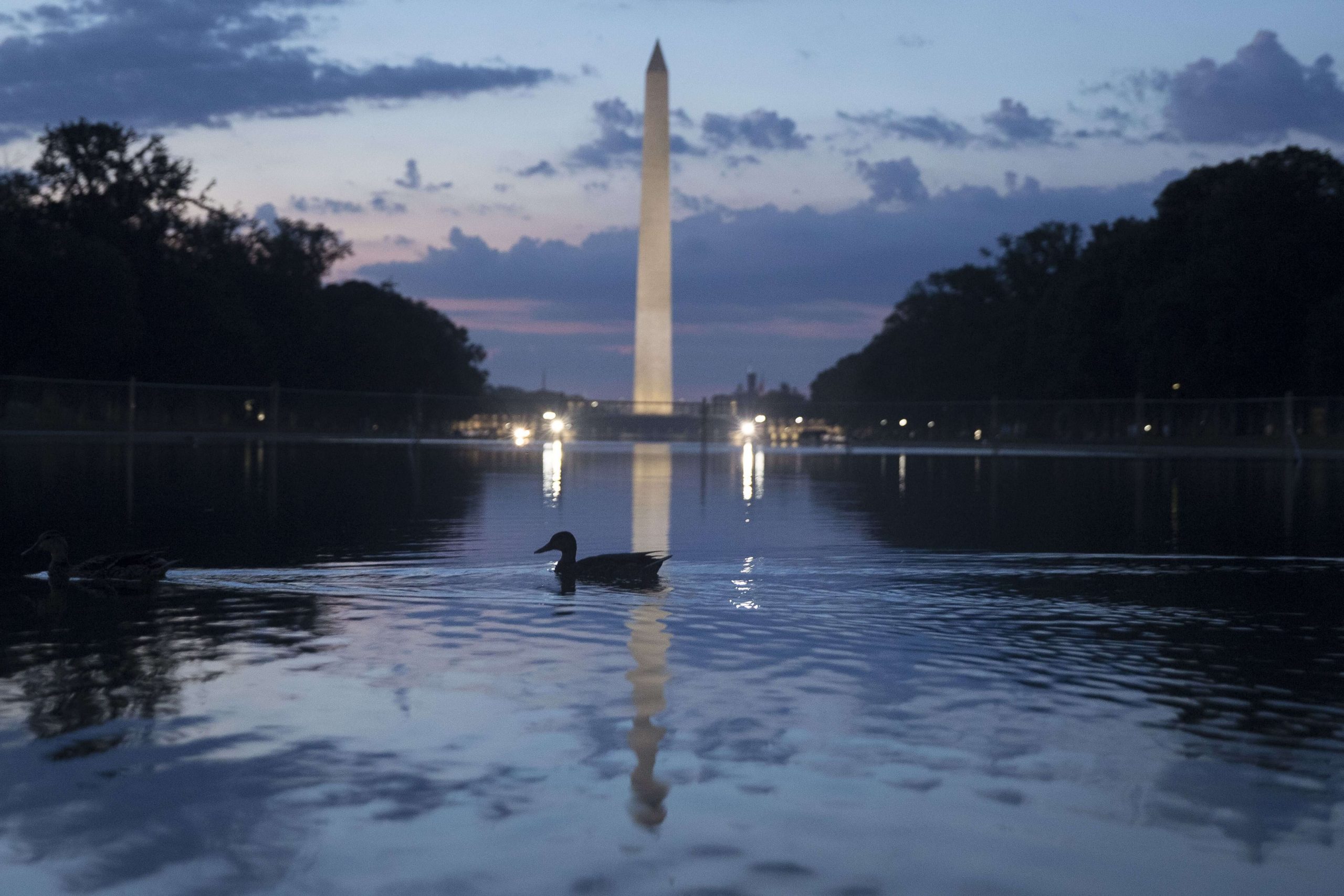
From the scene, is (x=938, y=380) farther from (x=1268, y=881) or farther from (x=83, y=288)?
(x=1268, y=881)

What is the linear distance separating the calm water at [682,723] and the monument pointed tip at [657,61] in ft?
210

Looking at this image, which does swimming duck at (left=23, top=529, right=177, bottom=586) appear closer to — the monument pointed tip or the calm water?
the calm water

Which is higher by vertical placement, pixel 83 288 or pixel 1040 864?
pixel 83 288

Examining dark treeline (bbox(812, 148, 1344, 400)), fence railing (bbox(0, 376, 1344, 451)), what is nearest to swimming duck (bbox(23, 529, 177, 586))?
fence railing (bbox(0, 376, 1344, 451))

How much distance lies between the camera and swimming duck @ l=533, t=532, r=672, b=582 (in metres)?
11.9

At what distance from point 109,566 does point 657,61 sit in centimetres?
6877

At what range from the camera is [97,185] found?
249ft

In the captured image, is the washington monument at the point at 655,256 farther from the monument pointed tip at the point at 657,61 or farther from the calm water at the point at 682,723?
the calm water at the point at 682,723

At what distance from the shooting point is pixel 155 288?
7506 centimetres

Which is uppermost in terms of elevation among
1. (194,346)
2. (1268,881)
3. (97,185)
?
(97,185)

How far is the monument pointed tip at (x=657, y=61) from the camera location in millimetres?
76750

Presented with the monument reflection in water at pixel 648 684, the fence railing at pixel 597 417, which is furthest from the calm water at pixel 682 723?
the fence railing at pixel 597 417

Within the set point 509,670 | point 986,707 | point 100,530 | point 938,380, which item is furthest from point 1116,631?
point 938,380

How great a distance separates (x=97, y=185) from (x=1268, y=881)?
3093 inches
